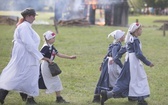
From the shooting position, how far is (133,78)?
681 centimetres

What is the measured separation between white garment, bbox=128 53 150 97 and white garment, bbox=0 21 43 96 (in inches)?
62.2

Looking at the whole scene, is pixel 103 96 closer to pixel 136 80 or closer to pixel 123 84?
pixel 123 84

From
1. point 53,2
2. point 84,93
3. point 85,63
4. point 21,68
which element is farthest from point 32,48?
point 53,2

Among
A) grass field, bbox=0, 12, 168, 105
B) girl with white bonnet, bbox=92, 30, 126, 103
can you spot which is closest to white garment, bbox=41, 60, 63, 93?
grass field, bbox=0, 12, 168, 105

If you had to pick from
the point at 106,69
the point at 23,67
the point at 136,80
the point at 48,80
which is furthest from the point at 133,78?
the point at 23,67

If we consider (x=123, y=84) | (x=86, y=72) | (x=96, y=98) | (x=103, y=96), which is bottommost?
(x=86, y=72)

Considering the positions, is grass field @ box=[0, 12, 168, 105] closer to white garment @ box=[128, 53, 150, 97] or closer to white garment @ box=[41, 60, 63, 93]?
white garment @ box=[41, 60, 63, 93]

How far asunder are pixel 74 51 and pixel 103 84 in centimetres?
802

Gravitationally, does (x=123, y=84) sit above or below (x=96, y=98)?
above

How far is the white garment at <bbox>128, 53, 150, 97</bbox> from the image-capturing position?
6762 mm

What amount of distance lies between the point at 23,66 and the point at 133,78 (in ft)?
6.19

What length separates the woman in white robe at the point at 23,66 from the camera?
6.66m

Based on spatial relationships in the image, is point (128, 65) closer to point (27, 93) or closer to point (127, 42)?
point (127, 42)

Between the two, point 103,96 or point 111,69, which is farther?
point 111,69
